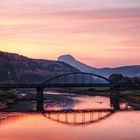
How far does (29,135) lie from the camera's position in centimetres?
5881

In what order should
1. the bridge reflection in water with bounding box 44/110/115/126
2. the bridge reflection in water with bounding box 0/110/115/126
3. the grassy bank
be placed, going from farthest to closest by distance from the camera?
the grassy bank → the bridge reflection in water with bounding box 44/110/115/126 → the bridge reflection in water with bounding box 0/110/115/126

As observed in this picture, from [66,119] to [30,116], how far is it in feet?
23.0

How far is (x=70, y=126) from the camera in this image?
2785 inches

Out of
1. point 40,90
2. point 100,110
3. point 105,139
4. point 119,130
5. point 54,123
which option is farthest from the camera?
point 40,90

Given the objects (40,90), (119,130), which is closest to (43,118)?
(119,130)

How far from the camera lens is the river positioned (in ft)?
191

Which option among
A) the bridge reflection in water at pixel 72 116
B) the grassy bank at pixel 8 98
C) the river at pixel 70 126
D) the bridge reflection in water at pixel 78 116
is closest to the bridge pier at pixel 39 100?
the grassy bank at pixel 8 98

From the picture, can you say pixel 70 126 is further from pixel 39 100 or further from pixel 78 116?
pixel 39 100

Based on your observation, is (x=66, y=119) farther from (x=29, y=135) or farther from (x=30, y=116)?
(x=29, y=135)

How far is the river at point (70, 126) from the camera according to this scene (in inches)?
2287

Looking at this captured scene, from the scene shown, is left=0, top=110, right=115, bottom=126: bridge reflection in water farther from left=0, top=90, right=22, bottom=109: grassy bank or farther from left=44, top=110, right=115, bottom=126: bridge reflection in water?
left=0, top=90, right=22, bottom=109: grassy bank

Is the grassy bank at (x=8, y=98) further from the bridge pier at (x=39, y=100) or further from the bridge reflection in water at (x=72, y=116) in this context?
the bridge reflection in water at (x=72, y=116)

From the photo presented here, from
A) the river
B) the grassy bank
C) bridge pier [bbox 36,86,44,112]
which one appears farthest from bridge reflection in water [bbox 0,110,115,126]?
the grassy bank

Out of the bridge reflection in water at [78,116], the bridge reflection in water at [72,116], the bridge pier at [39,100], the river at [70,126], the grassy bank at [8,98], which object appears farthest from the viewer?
the grassy bank at [8,98]
